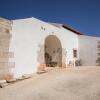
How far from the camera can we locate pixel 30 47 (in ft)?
33.5

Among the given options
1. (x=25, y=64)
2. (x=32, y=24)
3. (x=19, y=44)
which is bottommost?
(x=25, y=64)

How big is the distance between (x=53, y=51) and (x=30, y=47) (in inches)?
191

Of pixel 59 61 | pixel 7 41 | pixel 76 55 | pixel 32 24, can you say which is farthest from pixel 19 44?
pixel 76 55

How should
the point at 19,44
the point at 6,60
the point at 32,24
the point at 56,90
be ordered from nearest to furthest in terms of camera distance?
the point at 56,90, the point at 6,60, the point at 19,44, the point at 32,24

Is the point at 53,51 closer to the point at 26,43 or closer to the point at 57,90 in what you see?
the point at 26,43

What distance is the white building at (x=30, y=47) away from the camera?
8914 mm

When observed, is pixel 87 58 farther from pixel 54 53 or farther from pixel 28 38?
pixel 28 38

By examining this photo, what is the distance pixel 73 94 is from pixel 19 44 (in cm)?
446

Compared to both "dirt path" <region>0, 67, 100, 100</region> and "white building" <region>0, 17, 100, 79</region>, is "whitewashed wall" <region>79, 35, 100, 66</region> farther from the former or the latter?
"dirt path" <region>0, 67, 100, 100</region>

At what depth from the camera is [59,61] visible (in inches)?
558

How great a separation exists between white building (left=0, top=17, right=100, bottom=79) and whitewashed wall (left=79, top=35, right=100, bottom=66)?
4.31 ft

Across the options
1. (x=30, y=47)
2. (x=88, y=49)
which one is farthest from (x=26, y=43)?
(x=88, y=49)

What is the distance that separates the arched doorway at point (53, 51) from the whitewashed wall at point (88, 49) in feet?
10.6

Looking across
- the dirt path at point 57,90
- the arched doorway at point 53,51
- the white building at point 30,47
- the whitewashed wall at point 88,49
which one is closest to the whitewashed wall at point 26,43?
the white building at point 30,47
